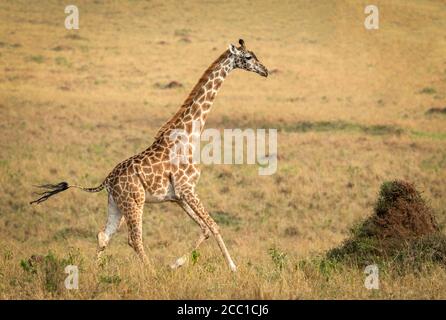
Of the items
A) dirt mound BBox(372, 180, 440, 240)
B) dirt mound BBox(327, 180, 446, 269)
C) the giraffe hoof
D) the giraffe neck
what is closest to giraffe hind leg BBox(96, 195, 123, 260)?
the giraffe hoof

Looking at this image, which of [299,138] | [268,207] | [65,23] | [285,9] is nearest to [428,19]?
[285,9]

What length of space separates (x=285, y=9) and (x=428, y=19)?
9.27 metres

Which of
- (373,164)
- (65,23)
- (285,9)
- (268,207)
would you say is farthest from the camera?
(285,9)

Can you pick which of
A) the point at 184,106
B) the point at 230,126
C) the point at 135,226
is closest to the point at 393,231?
the point at 184,106

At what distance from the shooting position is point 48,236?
16.5m

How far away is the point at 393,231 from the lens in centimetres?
1055

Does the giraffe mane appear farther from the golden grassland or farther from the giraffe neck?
the golden grassland

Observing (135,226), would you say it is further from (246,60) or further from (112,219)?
(246,60)

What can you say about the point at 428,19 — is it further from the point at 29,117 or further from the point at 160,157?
the point at 160,157

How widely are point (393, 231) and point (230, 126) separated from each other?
19521 mm

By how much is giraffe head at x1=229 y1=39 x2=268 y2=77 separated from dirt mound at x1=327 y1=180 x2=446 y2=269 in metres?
2.24

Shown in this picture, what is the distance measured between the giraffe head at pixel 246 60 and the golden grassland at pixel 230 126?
225cm

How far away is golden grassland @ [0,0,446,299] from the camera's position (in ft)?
29.5

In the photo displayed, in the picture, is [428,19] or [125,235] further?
[428,19]
